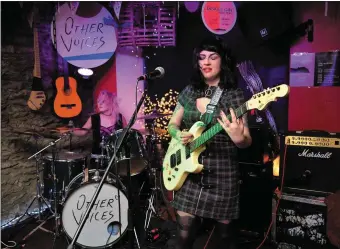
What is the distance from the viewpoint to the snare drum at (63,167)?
3404mm

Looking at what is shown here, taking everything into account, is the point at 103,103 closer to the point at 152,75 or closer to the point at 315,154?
the point at 152,75

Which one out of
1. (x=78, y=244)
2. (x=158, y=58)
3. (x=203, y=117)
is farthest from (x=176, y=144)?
(x=158, y=58)

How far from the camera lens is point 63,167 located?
343 centimetres

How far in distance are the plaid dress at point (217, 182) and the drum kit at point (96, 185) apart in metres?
0.80

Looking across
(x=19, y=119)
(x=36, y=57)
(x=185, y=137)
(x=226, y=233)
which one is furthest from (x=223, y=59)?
(x=19, y=119)

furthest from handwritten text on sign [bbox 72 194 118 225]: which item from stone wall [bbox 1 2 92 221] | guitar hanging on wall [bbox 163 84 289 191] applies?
stone wall [bbox 1 2 92 221]

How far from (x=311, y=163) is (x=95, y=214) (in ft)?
6.32

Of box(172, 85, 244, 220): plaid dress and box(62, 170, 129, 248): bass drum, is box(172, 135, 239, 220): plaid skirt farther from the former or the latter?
box(62, 170, 129, 248): bass drum

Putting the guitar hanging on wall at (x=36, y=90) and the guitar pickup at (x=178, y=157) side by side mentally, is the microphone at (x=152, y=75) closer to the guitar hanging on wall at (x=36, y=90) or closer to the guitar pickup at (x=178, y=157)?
the guitar pickup at (x=178, y=157)

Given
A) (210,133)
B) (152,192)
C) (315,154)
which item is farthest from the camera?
(152,192)

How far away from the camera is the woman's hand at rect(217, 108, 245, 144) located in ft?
6.35

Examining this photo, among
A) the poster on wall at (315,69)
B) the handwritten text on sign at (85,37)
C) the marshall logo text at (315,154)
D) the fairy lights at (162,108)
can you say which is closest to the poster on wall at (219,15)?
the poster on wall at (315,69)

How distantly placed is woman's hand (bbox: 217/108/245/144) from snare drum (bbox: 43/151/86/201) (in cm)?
191

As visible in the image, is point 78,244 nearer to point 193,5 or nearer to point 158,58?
point 158,58
